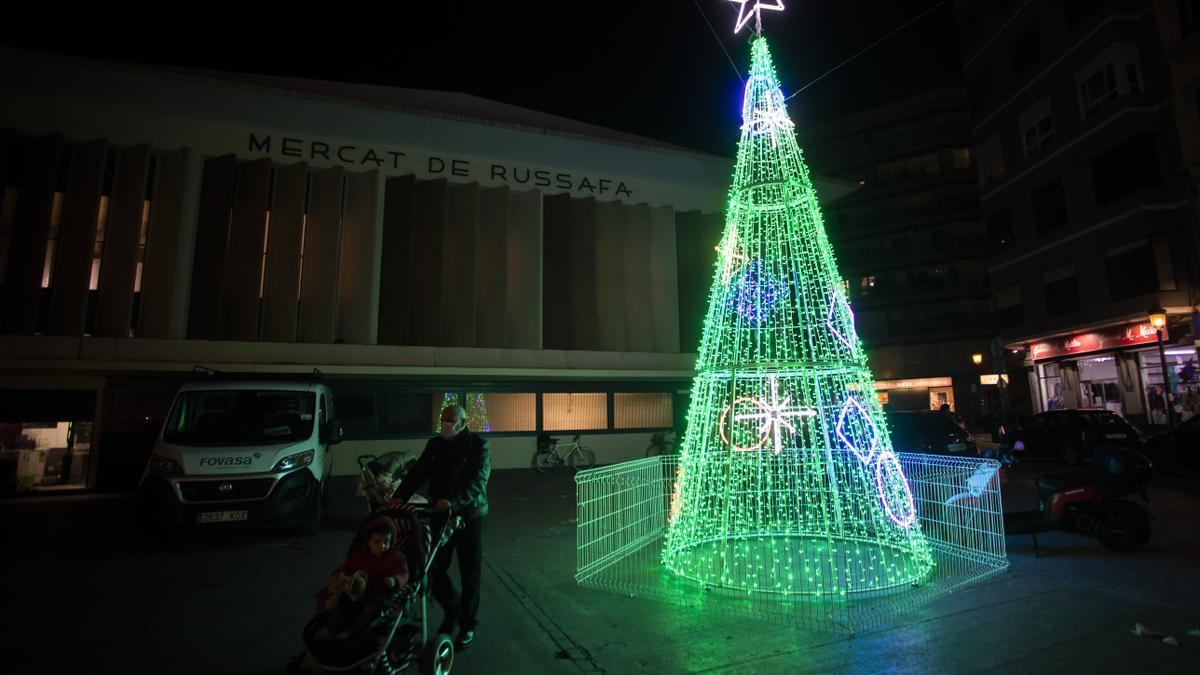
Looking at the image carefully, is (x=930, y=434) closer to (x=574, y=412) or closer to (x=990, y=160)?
(x=574, y=412)

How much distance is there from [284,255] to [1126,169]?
2451 centimetres

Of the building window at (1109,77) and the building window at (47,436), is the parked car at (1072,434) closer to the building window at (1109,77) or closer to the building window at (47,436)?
the building window at (1109,77)

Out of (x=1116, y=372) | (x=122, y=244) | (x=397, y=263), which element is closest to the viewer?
(x=122, y=244)

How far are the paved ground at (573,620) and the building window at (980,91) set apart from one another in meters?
Answer: 23.6

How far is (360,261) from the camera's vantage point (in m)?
14.6

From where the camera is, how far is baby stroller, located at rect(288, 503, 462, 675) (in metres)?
2.94

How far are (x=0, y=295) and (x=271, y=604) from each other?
40.8 ft

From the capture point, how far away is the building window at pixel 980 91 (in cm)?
2475

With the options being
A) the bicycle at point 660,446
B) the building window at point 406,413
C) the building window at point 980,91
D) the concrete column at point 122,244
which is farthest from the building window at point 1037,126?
the concrete column at point 122,244

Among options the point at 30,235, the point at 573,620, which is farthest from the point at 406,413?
the point at 573,620

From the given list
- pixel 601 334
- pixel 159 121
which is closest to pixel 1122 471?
pixel 601 334

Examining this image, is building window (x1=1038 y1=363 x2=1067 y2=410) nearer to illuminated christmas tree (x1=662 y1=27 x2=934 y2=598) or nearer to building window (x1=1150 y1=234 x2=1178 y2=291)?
building window (x1=1150 y1=234 x2=1178 y2=291)

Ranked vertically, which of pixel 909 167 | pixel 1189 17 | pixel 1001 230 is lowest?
pixel 1001 230

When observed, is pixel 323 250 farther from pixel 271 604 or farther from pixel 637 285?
pixel 271 604
